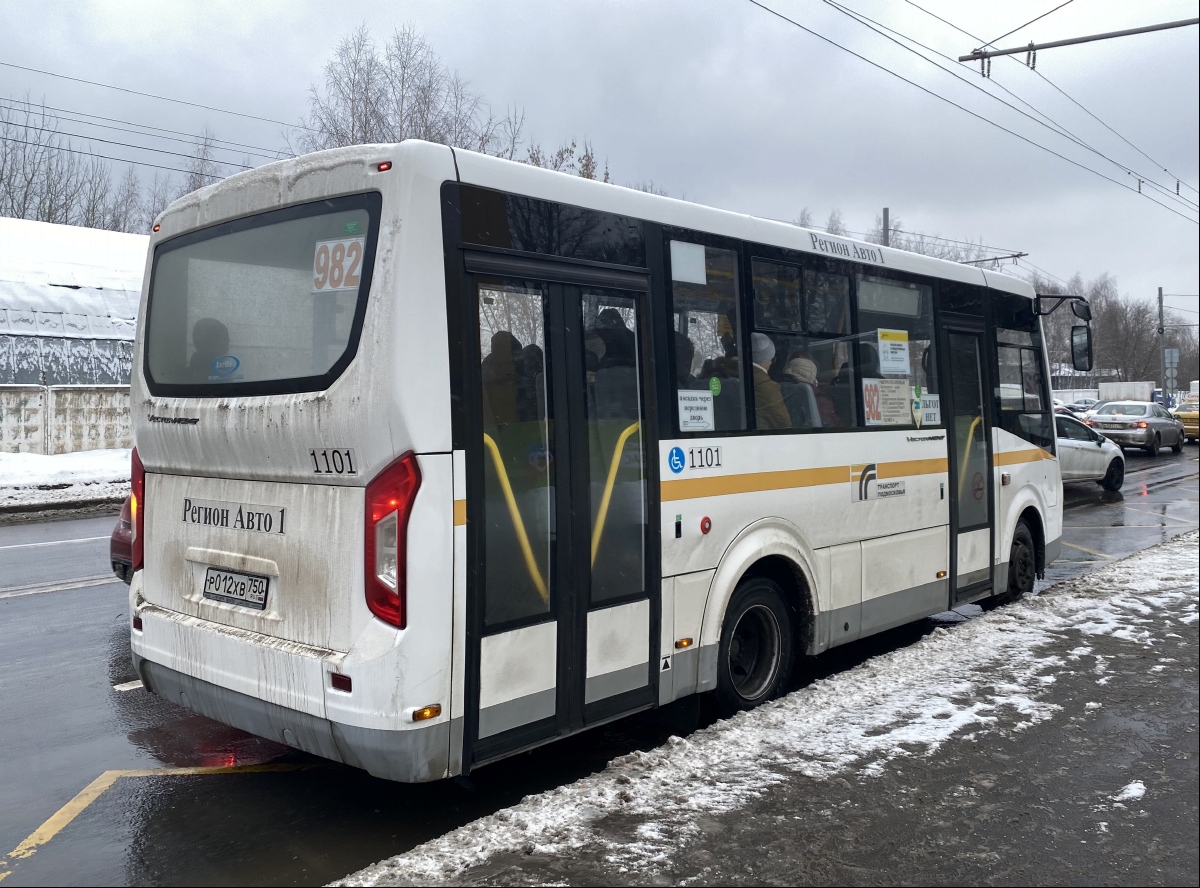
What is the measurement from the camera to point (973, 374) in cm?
834

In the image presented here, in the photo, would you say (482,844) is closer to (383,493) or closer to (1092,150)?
(383,493)

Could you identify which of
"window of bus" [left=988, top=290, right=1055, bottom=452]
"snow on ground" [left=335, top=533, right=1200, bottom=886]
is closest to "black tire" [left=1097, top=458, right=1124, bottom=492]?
"window of bus" [left=988, top=290, right=1055, bottom=452]

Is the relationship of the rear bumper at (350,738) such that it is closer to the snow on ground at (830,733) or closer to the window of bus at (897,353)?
the snow on ground at (830,733)

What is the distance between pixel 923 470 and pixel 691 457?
277 centimetres

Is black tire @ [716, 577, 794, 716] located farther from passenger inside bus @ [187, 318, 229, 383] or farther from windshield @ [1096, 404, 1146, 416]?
windshield @ [1096, 404, 1146, 416]

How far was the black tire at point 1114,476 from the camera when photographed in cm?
2056

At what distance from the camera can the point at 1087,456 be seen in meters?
20.2

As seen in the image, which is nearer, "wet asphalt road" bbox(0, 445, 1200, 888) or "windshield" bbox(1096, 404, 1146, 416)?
"wet asphalt road" bbox(0, 445, 1200, 888)

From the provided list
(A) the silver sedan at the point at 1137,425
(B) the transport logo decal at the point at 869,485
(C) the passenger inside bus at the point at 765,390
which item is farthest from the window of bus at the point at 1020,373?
(A) the silver sedan at the point at 1137,425

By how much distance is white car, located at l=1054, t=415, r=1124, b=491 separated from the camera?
20094mm

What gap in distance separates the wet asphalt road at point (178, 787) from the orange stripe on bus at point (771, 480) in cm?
145

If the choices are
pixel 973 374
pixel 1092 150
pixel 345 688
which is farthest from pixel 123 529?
pixel 1092 150

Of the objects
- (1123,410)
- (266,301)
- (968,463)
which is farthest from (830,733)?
(1123,410)

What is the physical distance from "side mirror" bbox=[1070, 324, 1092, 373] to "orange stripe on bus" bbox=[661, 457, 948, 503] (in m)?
3.11
